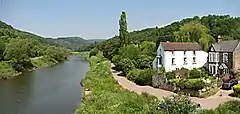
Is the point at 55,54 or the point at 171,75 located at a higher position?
the point at 55,54

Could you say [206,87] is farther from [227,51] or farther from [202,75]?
[227,51]

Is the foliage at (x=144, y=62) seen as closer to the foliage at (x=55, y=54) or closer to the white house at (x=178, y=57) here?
the white house at (x=178, y=57)

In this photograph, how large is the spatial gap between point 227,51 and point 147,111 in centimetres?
1770

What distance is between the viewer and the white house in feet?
89.8

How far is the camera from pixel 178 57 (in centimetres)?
2798

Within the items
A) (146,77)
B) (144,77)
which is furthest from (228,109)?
(144,77)

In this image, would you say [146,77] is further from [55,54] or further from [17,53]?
[55,54]

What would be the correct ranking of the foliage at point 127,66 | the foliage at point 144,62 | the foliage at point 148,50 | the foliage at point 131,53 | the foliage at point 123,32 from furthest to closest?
the foliage at point 123,32, the foliage at point 148,50, the foliage at point 131,53, the foliage at point 127,66, the foliage at point 144,62

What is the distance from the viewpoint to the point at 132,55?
1391 inches

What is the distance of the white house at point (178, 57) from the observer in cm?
2738

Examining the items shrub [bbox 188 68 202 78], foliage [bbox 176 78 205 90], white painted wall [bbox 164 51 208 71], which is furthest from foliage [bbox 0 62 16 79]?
foliage [bbox 176 78 205 90]

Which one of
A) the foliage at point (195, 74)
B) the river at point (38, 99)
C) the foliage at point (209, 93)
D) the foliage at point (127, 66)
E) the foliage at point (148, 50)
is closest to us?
the river at point (38, 99)

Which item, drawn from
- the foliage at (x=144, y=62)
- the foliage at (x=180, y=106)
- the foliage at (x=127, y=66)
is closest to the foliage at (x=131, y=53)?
the foliage at (x=127, y=66)

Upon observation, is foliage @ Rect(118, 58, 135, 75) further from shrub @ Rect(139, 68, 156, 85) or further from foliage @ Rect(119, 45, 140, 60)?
shrub @ Rect(139, 68, 156, 85)
